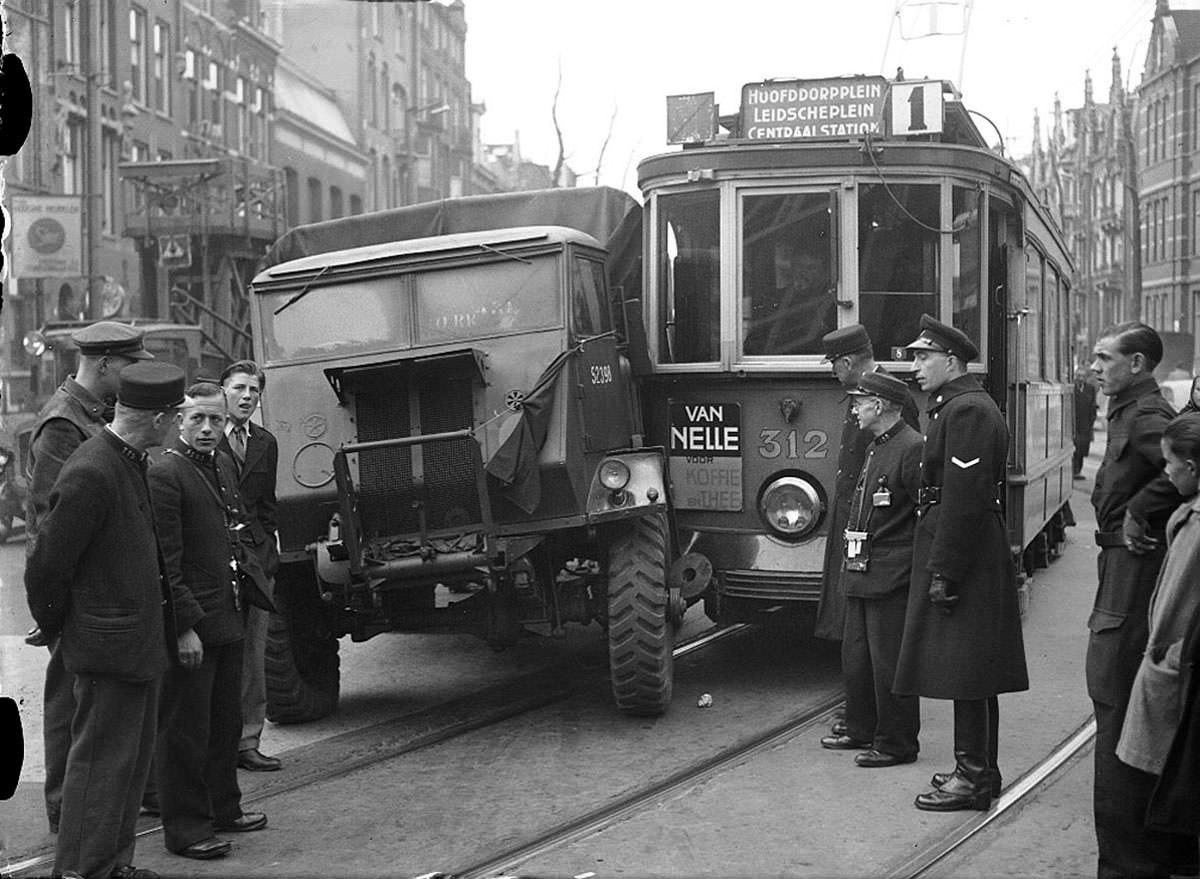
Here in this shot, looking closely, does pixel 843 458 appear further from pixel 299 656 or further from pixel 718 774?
pixel 299 656

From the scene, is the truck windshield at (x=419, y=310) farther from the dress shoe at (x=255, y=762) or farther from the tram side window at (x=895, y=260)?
the dress shoe at (x=255, y=762)

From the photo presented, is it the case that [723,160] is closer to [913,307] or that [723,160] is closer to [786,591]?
[913,307]

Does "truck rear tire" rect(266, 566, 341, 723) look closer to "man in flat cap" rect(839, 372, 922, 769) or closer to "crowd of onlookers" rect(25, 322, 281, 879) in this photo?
"crowd of onlookers" rect(25, 322, 281, 879)

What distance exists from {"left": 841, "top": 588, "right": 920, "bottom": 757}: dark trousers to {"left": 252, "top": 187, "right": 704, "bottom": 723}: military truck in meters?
1.13

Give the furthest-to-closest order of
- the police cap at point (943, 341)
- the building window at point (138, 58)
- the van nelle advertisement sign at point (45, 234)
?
1. the building window at point (138, 58)
2. the van nelle advertisement sign at point (45, 234)
3. the police cap at point (943, 341)

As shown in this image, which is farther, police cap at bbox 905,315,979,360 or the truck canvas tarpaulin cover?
the truck canvas tarpaulin cover

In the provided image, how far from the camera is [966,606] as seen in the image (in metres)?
6.72

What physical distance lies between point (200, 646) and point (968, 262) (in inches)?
222

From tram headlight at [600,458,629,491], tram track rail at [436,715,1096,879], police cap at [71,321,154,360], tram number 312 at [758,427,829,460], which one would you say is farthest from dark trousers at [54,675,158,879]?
tram number 312 at [758,427,829,460]

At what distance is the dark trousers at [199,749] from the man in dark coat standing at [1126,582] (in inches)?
131

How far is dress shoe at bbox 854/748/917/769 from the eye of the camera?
7.41 m

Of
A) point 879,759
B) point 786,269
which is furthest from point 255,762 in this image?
point 786,269

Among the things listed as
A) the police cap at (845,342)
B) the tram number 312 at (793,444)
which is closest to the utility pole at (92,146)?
the tram number 312 at (793,444)

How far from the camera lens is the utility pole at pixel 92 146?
2472cm
